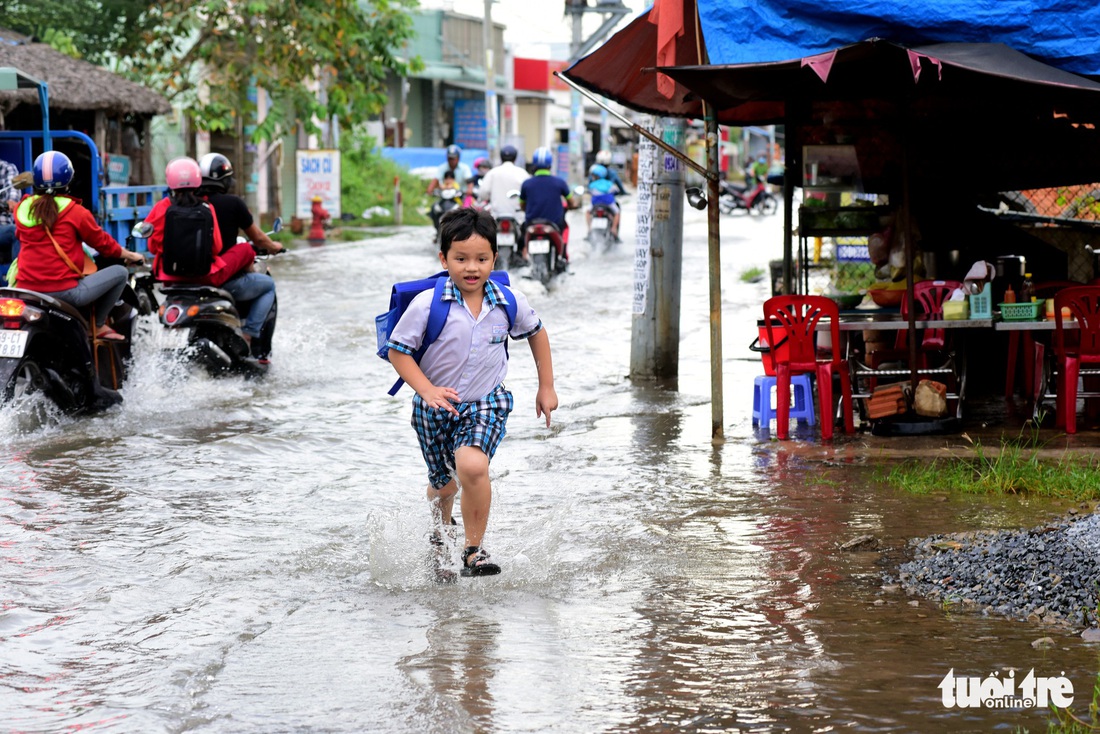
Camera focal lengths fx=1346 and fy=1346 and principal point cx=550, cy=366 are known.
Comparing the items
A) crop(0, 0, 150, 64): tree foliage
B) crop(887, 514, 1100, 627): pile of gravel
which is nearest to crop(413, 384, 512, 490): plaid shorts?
crop(887, 514, 1100, 627): pile of gravel

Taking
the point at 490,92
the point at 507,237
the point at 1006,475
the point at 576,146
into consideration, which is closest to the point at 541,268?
the point at 507,237

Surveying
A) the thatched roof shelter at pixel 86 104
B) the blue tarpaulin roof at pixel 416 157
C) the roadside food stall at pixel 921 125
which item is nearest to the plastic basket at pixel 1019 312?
the roadside food stall at pixel 921 125

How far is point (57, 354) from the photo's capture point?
359 inches

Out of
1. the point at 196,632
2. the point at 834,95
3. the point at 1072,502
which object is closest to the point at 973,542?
the point at 1072,502

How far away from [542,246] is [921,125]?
865cm

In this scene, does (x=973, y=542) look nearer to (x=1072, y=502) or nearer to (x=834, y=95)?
(x=1072, y=502)

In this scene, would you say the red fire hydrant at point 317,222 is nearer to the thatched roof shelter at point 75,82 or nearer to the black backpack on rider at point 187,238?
the thatched roof shelter at point 75,82

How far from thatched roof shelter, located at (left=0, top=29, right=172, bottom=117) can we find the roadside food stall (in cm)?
1017

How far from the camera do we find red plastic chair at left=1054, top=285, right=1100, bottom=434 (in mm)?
8336

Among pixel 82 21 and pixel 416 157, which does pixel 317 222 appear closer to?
pixel 82 21

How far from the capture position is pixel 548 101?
58625 mm

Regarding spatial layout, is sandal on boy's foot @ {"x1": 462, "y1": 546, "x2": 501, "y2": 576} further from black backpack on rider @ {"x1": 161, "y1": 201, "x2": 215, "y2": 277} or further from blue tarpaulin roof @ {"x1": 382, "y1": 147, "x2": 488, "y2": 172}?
blue tarpaulin roof @ {"x1": 382, "y1": 147, "x2": 488, "y2": 172}

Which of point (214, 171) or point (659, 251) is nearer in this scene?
point (659, 251)

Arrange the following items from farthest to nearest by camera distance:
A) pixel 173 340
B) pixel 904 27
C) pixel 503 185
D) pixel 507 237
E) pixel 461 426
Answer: pixel 503 185
pixel 507 237
pixel 173 340
pixel 904 27
pixel 461 426
